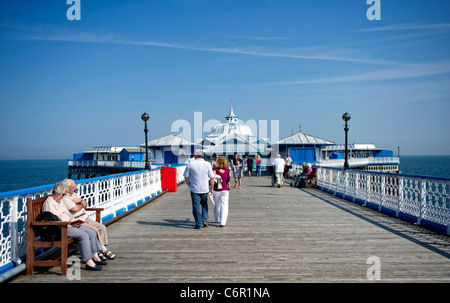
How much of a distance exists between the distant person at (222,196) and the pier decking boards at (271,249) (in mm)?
262

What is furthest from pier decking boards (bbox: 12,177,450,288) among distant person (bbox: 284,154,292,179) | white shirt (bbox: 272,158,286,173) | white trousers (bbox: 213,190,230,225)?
distant person (bbox: 284,154,292,179)

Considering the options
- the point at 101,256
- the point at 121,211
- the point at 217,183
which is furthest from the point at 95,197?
the point at 101,256

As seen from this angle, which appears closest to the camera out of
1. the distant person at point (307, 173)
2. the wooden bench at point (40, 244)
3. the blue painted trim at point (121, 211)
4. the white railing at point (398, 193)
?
the wooden bench at point (40, 244)

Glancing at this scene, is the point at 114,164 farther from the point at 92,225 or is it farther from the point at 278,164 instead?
the point at 92,225

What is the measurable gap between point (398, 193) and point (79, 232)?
23.8 feet

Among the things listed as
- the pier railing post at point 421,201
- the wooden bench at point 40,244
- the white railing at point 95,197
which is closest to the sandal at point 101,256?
the wooden bench at point 40,244

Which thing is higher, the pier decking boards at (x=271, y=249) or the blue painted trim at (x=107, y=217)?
the blue painted trim at (x=107, y=217)

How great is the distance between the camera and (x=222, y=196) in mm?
7574

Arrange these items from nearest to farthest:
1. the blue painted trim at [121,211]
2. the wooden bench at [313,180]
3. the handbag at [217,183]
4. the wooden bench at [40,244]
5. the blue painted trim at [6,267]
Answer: the blue painted trim at [6,267], the wooden bench at [40,244], the handbag at [217,183], the blue painted trim at [121,211], the wooden bench at [313,180]

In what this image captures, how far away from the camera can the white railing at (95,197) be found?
15.0 feet

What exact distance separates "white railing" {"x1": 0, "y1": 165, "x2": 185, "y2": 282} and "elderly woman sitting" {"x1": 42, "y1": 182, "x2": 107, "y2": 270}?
0.37 metres

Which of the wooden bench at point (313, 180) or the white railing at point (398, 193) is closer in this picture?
the white railing at point (398, 193)

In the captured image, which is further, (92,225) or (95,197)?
(95,197)

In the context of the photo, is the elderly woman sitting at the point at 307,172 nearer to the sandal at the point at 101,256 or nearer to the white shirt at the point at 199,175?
the white shirt at the point at 199,175
